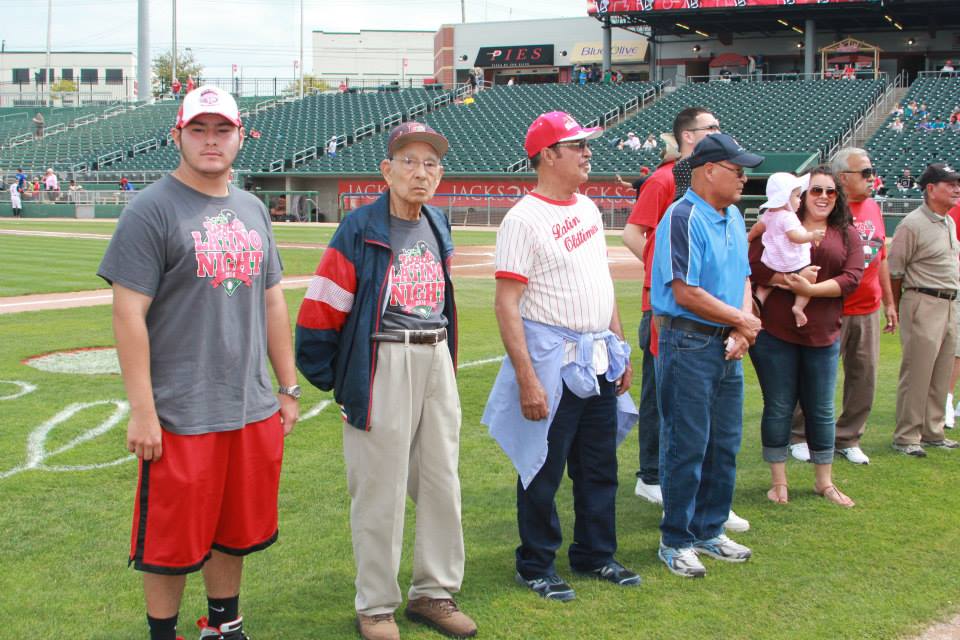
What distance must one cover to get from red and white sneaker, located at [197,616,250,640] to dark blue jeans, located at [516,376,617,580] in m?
1.31

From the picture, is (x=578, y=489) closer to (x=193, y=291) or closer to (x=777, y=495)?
(x=777, y=495)

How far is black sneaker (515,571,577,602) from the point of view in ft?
13.8

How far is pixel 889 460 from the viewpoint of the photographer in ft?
21.5

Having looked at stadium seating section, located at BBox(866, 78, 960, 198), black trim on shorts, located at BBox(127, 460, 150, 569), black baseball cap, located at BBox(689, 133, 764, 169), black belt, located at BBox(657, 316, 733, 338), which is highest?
stadium seating section, located at BBox(866, 78, 960, 198)

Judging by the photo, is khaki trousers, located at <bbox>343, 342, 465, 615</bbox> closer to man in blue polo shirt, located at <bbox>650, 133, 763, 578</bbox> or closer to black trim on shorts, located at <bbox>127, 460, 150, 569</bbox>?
black trim on shorts, located at <bbox>127, 460, 150, 569</bbox>

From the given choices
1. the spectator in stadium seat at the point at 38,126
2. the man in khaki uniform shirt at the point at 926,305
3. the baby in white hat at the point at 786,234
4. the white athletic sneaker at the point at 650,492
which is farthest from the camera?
the spectator in stadium seat at the point at 38,126

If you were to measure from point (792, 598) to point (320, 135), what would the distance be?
1809 inches

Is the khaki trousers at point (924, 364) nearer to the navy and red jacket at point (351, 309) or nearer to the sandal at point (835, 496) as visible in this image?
the sandal at point (835, 496)

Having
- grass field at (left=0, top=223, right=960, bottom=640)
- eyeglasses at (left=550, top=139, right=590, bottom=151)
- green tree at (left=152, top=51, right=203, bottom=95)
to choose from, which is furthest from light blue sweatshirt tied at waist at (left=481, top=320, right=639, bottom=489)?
green tree at (left=152, top=51, right=203, bottom=95)

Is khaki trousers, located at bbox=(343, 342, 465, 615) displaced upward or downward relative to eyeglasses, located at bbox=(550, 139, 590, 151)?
downward

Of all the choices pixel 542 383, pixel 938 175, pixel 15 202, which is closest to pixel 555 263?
pixel 542 383

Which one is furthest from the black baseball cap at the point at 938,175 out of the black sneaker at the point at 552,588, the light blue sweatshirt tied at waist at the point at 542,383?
the black sneaker at the point at 552,588

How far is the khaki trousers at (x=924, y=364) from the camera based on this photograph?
6.75 metres

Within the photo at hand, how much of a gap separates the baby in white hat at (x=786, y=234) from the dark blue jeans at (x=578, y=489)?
1.59 meters
